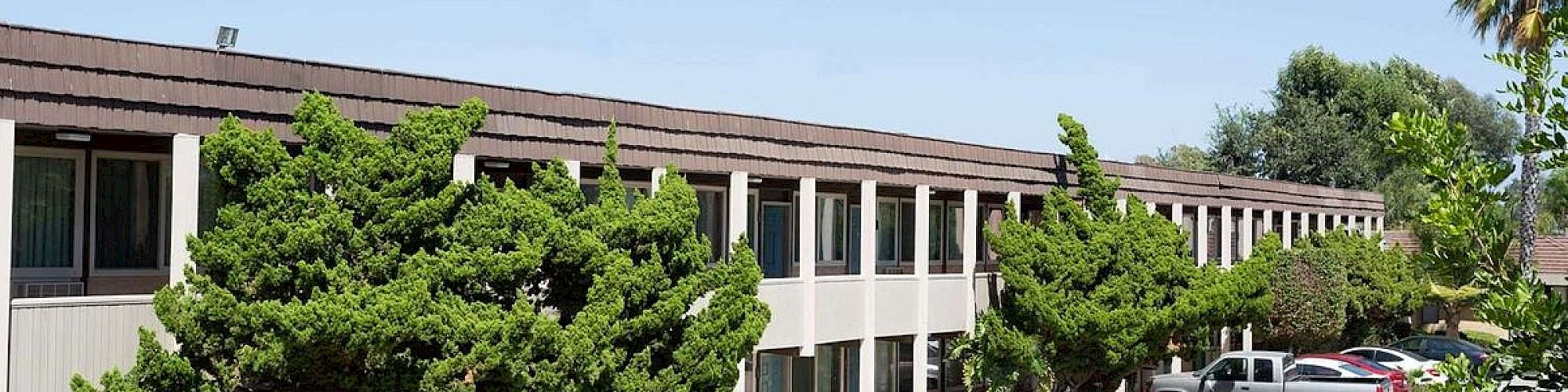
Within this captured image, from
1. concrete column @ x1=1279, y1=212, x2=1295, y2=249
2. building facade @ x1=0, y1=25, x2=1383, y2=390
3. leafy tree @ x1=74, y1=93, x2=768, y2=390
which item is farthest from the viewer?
concrete column @ x1=1279, y1=212, x2=1295, y2=249

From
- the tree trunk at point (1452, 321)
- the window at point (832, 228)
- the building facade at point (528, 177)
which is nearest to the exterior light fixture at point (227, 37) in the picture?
the building facade at point (528, 177)

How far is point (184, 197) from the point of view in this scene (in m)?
14.7

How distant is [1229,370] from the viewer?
104ft

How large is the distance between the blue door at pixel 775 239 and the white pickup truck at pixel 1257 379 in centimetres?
919

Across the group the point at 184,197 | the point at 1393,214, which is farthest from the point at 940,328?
the point at 1393,214

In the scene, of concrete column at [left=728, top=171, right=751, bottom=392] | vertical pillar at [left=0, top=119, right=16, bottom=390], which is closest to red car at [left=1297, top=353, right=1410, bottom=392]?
concrete column at [left=728, top=171, right=751, bottom=392]

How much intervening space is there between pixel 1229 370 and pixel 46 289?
2162 cm

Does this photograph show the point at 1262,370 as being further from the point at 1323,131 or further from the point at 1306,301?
the point at 1323,131

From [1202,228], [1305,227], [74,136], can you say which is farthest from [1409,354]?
[74,136]

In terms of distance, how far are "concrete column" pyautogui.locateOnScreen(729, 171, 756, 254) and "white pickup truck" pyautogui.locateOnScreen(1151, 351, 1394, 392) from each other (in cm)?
1277

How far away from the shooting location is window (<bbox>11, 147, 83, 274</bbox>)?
1578 cm

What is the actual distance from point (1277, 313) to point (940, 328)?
12275 mm

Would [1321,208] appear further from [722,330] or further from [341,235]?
[341,235]

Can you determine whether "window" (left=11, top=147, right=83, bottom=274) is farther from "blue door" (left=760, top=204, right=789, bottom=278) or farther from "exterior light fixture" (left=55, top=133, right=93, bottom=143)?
"blue door" (left=760, top=204, right=789, bottom=278)
